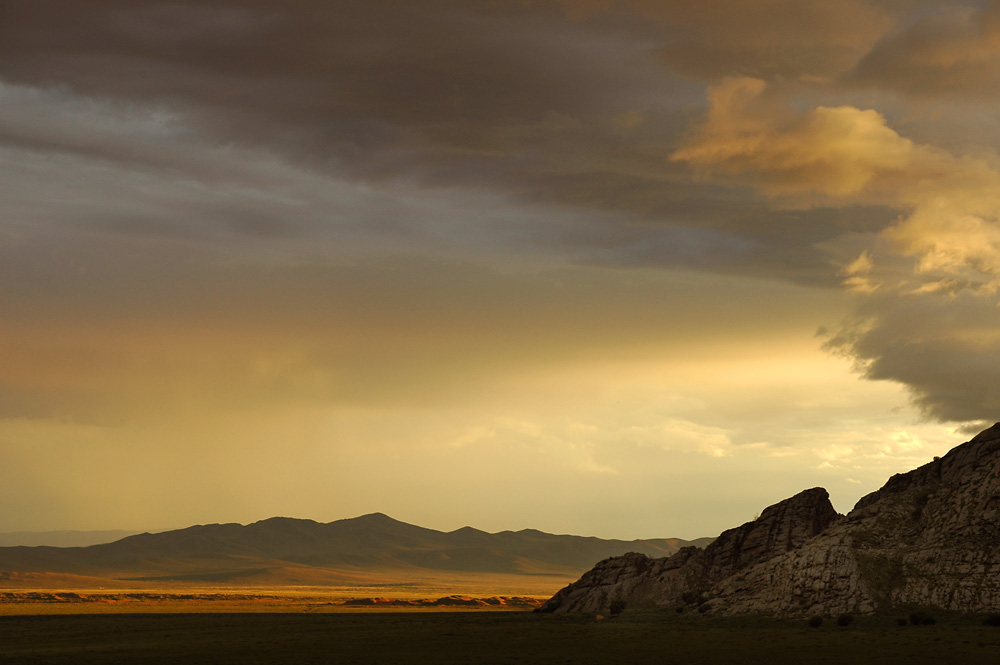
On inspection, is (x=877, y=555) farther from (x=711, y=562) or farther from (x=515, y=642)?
(x=515, y=642)

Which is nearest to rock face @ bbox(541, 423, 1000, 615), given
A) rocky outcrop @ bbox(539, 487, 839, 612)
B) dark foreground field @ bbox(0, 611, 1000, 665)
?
rocky outcrop @ bbox(539, 487, 839, 612)

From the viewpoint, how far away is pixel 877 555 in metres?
90.6

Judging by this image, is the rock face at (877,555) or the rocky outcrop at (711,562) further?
the rocky outcrop at (711,562)

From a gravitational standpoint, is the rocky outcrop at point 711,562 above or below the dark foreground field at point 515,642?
above

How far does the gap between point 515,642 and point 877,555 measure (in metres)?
36.4

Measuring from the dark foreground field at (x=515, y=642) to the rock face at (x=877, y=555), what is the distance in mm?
4102

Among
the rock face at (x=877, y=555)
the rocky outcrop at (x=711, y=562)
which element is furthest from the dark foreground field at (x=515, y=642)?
the rocky outcrop at (x=711, y=562)

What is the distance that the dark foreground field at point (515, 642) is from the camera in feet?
217

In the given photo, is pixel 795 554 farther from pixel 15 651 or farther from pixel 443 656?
pixel 15 651

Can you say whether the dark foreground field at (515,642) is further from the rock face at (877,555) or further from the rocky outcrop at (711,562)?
the rocky outcrop at (711,562)

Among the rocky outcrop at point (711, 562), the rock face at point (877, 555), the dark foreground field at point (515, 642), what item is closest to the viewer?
the dark foreground field at point (515, 642)

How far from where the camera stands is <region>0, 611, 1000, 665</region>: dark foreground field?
66.1 metres

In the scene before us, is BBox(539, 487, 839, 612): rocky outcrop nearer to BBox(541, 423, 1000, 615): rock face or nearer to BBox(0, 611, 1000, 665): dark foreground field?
BBox(541, 423, 1000, 615): rock face

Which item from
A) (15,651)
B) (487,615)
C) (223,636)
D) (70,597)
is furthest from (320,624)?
(70,597)
